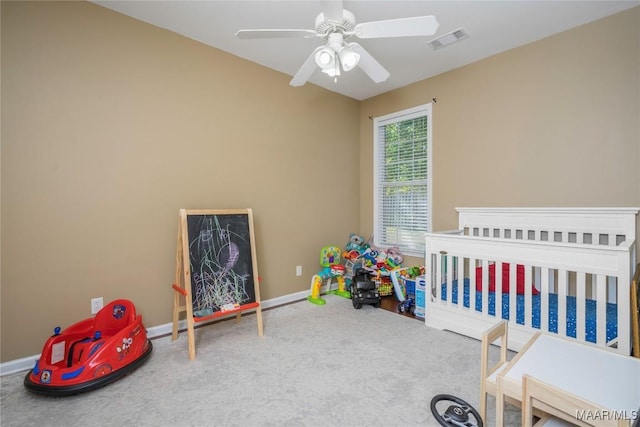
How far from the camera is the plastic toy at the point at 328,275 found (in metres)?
3.47

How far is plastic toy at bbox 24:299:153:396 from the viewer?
1.71m

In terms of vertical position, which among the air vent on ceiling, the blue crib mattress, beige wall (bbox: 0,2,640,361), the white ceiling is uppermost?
the white ceiling

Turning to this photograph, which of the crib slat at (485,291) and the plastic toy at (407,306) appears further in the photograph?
the plastic toy at (407,306)

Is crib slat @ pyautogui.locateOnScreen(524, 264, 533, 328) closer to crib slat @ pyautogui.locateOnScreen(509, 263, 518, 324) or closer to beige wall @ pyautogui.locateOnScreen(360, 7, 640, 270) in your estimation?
crib slat @ pyautogui.locateOnScreen(509, 263, 518, 324)

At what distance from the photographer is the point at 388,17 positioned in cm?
239

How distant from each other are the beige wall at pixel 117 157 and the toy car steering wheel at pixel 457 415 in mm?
1691

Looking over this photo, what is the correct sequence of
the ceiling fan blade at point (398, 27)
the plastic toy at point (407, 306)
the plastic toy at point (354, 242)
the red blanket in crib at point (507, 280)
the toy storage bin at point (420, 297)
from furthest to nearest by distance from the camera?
the plastic toy at point (354, 242), the plastic toy at point (407, 306), the toy storage bin at point (420, 297), the red blanket in crib at point (507, 280), the ceiling fan blade at point (398, 27)

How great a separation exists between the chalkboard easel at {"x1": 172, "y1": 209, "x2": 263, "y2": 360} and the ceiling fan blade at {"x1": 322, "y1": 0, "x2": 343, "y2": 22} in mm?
1718

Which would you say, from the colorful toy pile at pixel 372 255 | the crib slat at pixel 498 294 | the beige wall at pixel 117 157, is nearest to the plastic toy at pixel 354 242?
the colorful toy pile at pixel 372 255

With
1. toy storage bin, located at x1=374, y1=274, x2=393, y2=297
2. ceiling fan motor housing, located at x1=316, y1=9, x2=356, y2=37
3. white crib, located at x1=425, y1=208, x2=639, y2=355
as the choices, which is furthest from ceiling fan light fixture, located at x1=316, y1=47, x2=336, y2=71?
toy storage bin, located at x1=374, y1=274, x2=393, y2=297

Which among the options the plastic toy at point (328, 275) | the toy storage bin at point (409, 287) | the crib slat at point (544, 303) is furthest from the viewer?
the plastic toy at point (328, 275)

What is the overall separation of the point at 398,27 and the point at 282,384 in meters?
2.31

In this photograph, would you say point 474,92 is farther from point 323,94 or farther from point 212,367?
point 212,367

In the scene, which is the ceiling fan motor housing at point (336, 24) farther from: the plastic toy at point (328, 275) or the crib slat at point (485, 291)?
the plastic toy at point (328, 275)
